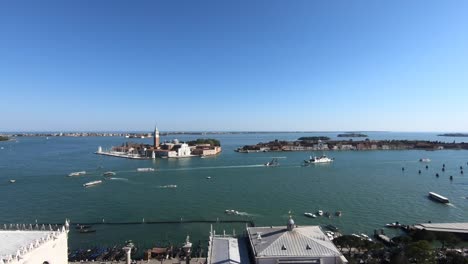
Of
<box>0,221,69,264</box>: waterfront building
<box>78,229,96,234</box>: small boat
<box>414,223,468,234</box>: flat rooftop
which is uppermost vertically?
<box>0,221,69,264</box>: waterfront building

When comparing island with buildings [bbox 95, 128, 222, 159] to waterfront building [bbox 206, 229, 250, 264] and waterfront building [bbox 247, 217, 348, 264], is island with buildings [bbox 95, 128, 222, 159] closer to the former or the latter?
waterfront building [bbox 206, 229, 250, 264]

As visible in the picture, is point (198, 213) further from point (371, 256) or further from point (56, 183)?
point (56, 183)

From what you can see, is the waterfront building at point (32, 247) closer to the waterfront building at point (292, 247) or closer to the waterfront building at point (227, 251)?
the waterfront building at point (227, 251)

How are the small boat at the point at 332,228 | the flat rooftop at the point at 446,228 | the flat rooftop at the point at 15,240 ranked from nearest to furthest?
the flat rooftop at the point at 15,240 → the flat rooftop at the point at 446,228 → the small boat at the point at 332,228

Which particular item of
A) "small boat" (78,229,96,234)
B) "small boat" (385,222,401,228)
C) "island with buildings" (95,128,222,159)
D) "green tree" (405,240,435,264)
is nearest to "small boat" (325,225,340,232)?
"small boat" (385,222,401,228)

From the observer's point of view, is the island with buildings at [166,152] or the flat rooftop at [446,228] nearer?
the flat rooftop at [446,228]

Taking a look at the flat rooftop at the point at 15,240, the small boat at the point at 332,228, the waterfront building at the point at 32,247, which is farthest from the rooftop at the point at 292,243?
the small boat at the point at 332,228

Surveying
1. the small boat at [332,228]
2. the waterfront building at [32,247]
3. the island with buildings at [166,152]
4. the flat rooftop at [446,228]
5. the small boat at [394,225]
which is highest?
the waterfront building at [32,247]
